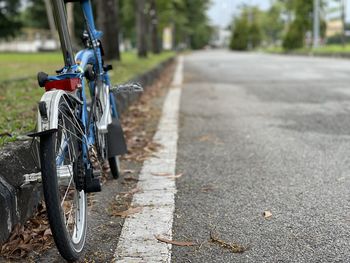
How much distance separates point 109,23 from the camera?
1394cm

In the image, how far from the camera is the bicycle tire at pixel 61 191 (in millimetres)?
2309

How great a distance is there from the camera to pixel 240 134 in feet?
20.0

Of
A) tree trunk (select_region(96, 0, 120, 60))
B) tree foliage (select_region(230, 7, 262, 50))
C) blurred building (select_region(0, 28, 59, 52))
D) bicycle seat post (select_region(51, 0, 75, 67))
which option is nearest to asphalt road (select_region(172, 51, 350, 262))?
bicycle seat post (select_region(51, 0, 75, 67))

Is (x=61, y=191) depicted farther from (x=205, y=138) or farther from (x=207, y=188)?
(x=205, y=138)

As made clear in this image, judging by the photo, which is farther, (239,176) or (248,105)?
(248,105)

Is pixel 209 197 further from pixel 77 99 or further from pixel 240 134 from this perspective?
pixel 240 134

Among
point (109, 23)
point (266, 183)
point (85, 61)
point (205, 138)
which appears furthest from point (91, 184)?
point (109, 23)

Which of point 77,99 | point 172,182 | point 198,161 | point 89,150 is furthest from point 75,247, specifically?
point 198,161

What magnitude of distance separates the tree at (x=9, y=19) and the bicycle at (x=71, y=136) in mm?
51195

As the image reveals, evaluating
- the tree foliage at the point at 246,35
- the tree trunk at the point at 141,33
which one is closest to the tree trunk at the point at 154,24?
the tree trunk at the point at 141,33

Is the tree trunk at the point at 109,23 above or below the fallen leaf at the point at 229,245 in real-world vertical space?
above

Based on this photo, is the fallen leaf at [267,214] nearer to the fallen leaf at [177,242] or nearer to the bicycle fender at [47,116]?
the fallen leaf at [177,242]

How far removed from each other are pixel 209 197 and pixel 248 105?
5.22 metres

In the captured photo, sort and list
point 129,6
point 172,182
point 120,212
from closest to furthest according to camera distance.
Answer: point 120,212 < point 172,182 < point 129,6
